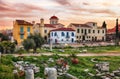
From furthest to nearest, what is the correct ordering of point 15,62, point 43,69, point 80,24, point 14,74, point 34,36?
point 80,24
point 34,36
point 15,62
point 43,69
point 14,74

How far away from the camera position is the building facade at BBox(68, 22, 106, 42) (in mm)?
74688

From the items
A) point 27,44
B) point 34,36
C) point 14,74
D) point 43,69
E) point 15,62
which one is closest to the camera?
point 14,74

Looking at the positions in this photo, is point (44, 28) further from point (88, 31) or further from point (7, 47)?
point (7, 47)

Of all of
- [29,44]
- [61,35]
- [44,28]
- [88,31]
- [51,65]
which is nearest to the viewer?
[51,65]

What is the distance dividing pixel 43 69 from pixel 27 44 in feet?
46.0

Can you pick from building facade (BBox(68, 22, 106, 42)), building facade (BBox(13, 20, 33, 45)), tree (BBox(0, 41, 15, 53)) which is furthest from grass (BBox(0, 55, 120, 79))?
building facade (BBox(68, 22, 106, 42))

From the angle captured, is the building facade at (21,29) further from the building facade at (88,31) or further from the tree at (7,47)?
the tree at (7,47)

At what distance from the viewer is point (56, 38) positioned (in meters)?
70.9

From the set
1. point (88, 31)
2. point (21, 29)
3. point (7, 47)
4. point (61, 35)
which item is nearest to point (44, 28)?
point (61, 35)

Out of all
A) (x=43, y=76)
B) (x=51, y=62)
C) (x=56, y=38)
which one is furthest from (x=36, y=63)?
(x=56, y=38)

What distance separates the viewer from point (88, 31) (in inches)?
3014

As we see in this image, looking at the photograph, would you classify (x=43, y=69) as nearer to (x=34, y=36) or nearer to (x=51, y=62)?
(x=51, y=62)

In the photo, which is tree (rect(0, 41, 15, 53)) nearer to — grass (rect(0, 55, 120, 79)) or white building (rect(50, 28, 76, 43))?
grass (rect(0, 55, 120, 79))

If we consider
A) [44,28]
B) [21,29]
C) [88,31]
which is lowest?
[88,31]
